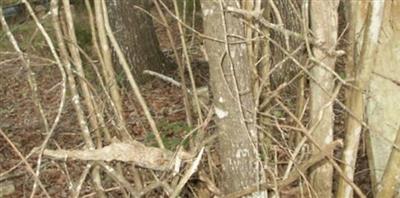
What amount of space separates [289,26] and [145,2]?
2549mm

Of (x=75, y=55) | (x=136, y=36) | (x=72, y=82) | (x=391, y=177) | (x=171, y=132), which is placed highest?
(x=75, y=55)

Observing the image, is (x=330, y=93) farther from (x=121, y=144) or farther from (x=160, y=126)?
(x=160, y=126)

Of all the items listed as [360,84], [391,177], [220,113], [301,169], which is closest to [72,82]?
[220,113]

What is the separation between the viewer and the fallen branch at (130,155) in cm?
322

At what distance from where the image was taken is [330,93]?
10.4 feet

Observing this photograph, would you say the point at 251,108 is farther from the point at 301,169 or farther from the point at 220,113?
the point at 301,169

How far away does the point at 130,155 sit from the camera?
3.24 m

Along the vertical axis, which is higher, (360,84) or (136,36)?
(360,84)

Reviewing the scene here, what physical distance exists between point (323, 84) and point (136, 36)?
5211 millimetres

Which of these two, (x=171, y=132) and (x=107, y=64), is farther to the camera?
(x=171, y=132)

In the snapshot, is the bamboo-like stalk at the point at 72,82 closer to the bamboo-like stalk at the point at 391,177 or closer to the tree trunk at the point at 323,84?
the tree trunk at the point at 323,84

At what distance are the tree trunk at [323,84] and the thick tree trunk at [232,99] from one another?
1.11ft

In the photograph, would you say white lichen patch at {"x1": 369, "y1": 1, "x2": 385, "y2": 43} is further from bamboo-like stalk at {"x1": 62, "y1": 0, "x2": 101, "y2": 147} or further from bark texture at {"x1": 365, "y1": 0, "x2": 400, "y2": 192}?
bamboo-like stalk at {"x1": 62, "y1": 0, "x2": 101, "y2": 147}

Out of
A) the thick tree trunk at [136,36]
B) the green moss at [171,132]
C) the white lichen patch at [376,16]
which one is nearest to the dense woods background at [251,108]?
the white lichen patch at [376,16]
